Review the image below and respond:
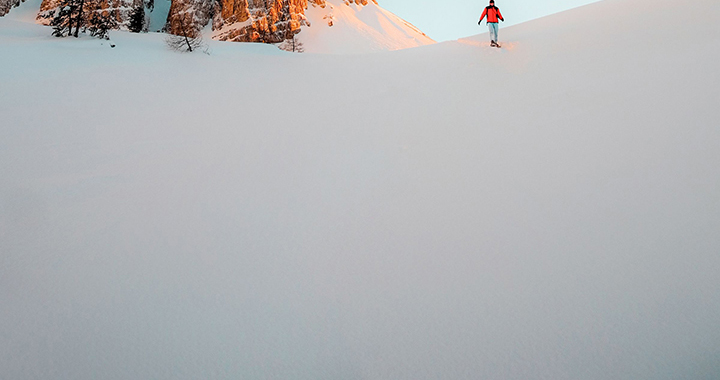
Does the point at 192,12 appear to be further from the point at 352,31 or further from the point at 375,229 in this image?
the point at 375,229

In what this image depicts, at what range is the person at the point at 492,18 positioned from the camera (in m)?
9.84

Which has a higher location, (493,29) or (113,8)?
(113,8)

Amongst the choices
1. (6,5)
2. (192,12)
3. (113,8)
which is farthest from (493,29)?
(6,5)

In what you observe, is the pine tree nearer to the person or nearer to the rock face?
the rock face

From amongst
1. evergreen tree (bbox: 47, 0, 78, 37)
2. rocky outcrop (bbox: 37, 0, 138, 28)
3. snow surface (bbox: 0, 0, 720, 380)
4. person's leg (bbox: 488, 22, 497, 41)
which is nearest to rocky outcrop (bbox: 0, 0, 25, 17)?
rocky outcrop (bbox: 37, 0, 138, 28)

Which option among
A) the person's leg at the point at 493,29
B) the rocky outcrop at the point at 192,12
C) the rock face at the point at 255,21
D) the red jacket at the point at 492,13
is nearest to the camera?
the red jacket at the point at 492,13

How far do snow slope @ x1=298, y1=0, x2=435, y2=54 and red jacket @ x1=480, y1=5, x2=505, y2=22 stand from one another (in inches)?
1810

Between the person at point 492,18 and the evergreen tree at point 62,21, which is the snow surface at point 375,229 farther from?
the evergreen tree at point 62,21

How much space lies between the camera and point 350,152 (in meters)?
5.69

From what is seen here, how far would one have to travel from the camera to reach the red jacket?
32.2 ft

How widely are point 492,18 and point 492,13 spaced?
0.46ft

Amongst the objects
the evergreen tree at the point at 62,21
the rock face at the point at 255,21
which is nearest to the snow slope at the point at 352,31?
the rock face at the point at 255,21

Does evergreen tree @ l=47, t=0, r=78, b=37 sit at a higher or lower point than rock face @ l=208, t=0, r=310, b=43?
lower

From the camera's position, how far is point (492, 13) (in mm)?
9883
